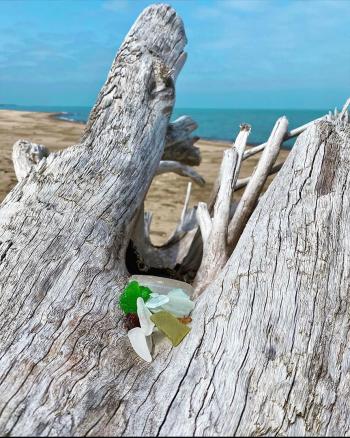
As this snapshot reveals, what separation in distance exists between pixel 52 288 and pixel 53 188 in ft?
2.96

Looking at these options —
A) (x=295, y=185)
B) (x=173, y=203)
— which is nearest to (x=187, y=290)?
(x=295, y=185)

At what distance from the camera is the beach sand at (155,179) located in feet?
29.1

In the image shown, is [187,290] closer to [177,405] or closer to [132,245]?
[132,245]

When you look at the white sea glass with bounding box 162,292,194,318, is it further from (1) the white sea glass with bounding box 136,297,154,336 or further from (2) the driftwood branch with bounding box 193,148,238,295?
(2) the driftwood branch with bounding box 193,148,238,295

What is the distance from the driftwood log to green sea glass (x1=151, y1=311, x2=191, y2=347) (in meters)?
0.07

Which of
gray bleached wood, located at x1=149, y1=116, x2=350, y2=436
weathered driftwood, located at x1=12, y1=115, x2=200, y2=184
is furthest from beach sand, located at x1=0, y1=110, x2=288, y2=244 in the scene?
gray bleached wood, located at x1=149, y1=116, x2=350, y2=436

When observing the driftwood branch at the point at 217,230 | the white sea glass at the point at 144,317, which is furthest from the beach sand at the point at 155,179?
the white sea glass at the point at 144,317

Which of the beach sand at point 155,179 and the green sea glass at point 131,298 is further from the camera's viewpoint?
the beach sand at point 155,179

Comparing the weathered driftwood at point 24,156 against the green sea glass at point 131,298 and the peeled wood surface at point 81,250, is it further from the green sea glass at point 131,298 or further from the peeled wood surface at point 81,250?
the green sea glass at point 131,298

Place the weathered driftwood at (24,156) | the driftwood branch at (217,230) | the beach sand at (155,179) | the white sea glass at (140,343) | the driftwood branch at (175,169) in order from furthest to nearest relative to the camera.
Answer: the beach sand at (155,179), the driftwood branch at (175,169), the weathered driftwood at (24,156), the driftwood branch at (217,230), the white sea glass at (140,343)

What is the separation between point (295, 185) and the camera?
10.6 feet

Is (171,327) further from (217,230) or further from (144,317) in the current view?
(217,230)

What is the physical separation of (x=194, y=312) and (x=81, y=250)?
836 mm

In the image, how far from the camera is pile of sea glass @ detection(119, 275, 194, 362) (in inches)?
97.9
